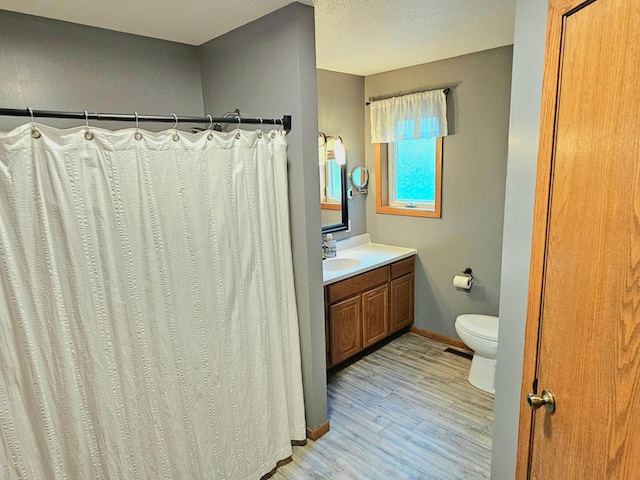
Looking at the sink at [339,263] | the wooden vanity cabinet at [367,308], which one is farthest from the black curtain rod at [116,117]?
the sink at [339,263]

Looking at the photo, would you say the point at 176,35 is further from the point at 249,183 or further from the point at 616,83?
the point at 616,83

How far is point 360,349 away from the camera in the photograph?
3.05 metres

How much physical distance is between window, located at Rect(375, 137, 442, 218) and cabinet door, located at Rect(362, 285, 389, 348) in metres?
0.81

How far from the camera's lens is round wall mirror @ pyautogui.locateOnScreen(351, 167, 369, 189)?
3.54m

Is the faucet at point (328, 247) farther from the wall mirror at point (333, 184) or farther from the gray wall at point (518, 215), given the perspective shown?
the gray wall at point (518, 215)

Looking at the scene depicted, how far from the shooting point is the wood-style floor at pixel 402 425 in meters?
2.06

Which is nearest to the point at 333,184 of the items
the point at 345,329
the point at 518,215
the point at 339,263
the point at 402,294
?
the point at 339,263

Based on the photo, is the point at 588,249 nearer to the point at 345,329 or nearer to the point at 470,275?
the point at 345,329

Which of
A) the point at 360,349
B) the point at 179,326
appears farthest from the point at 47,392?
the point at 360,349

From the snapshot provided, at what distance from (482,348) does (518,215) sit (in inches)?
67.4

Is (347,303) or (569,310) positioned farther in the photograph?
(347,303)

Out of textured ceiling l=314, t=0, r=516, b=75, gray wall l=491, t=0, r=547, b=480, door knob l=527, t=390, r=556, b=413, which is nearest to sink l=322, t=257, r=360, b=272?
textured ceiling l=314, t=0, r=516, b=75

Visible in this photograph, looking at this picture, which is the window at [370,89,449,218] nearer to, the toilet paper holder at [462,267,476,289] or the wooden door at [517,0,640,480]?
the toilet paper holder at [462,267,476,289]

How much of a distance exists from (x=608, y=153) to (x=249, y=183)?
1.43 metres
